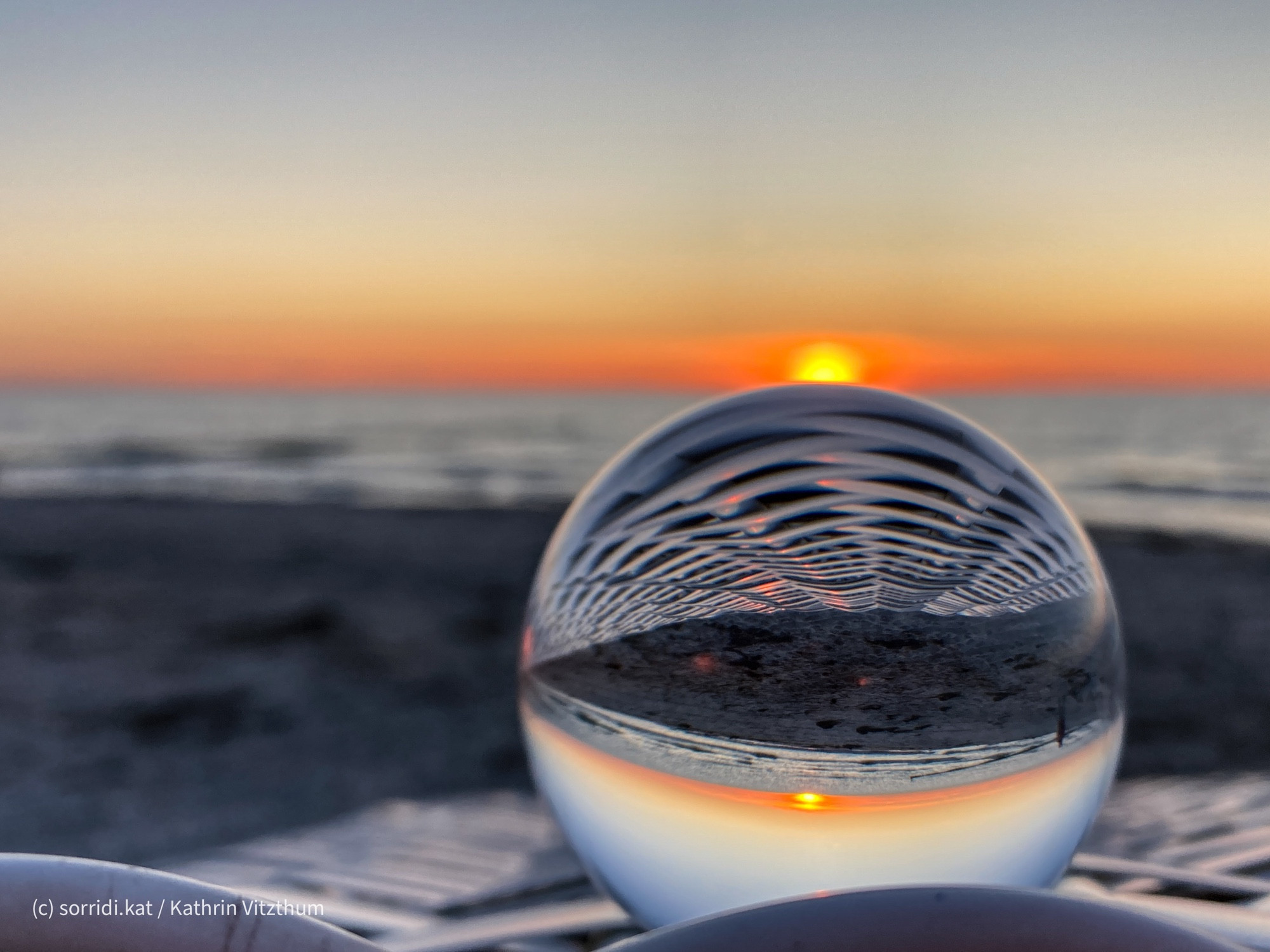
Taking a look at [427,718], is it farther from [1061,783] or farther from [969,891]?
[969,891]

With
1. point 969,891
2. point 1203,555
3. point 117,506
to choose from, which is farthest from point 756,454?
point 117,506

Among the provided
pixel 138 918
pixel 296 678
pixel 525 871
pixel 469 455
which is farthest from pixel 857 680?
A: pixel 469 455

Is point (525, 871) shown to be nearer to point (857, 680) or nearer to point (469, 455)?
point (857, 680)

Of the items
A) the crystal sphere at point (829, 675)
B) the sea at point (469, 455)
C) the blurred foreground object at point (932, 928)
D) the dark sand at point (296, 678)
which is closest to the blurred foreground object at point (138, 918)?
the blurred foreground object at point (932, 928)

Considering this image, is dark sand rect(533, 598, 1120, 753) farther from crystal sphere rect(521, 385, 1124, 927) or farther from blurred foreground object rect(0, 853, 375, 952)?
blurred foreground object rect(0, 853, 375, 952)

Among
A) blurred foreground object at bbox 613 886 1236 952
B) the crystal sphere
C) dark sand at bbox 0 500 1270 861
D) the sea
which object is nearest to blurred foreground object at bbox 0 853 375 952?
blurred foreground object at bbox 613 886 1236 952
